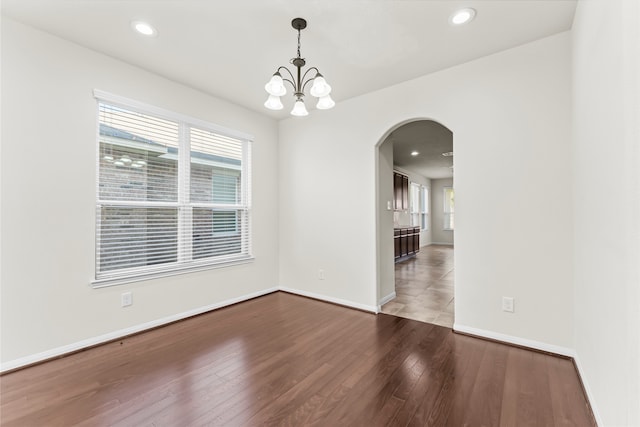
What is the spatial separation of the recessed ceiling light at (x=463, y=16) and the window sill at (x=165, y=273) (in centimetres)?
351

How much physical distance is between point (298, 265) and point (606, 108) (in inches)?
142

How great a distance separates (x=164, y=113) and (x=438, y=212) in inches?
418

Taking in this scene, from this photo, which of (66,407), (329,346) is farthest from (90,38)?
(329,346)

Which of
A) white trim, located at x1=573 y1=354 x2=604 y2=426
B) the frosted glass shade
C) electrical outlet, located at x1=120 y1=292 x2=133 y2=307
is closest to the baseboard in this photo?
electrical outlet, located at x1=120 y1=292 x2=133 y2=307

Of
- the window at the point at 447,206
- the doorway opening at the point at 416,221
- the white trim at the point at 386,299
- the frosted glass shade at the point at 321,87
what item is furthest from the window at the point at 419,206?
the frosted glass shade at the point at 321,87

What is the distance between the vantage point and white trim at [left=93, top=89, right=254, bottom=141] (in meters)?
2.68

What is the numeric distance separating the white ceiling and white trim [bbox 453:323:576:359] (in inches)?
104

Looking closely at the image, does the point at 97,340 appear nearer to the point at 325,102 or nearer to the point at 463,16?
the point at 325,102

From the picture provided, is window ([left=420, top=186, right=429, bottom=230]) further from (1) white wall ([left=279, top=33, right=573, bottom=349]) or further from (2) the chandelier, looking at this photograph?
(2) the chandelier

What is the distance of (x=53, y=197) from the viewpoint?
238cm

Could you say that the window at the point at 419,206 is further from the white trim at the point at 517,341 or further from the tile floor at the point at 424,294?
the white trim at the point at 517,341

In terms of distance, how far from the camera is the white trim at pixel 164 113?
105 inches

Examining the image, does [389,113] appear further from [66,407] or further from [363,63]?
[66,407]

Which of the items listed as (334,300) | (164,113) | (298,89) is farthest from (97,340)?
(298,89)
